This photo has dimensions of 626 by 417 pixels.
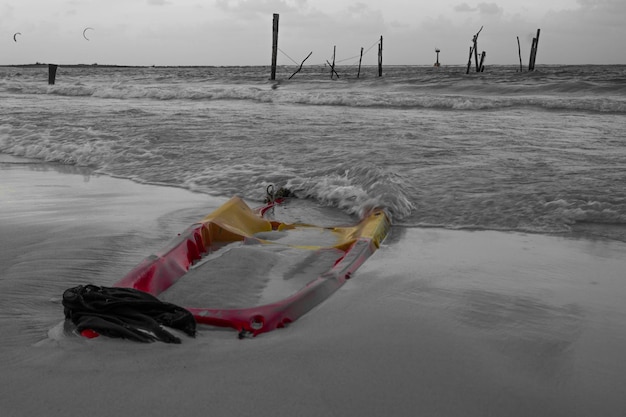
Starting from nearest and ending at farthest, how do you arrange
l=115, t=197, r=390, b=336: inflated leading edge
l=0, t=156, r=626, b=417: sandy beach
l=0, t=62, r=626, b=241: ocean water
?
l=0, t=156, r=626, b=417: sandy beach
l=115, t=197, r=390, b=336: inflated leading edge
l=0, t=62, r=626, b=241: ocean water

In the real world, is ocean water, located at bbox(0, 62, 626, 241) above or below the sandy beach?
above

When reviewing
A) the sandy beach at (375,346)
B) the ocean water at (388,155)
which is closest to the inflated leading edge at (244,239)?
the sandy beach at (375,346)

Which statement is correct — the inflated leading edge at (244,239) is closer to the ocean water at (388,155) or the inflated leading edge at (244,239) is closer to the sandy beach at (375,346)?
the sandy beach at (375,346)

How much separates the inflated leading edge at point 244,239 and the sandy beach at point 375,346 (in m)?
0.06

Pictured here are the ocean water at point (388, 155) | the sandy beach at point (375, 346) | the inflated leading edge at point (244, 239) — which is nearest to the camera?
the sandy beach at point (375, 346)

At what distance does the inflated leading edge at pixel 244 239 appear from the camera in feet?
7.65

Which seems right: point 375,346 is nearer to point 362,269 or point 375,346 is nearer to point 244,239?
point 362,269

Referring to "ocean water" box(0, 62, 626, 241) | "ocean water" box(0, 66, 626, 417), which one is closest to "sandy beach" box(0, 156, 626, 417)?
"ocean water" box(0, 66, 626, 417)

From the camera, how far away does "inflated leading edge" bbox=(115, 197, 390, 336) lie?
7.65ft

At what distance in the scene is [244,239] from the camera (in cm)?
357

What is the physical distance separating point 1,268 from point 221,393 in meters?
1.79

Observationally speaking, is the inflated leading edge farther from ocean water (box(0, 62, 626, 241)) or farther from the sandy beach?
ocean water (box(0, 62, 626, 241))

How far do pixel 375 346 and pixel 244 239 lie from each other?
157cm

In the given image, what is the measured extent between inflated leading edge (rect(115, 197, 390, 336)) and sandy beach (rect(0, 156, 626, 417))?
0.20 feet
